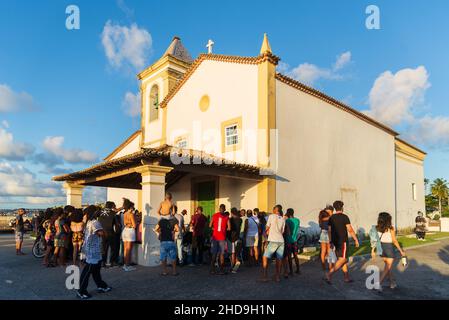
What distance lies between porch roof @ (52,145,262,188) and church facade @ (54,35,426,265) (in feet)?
0.13

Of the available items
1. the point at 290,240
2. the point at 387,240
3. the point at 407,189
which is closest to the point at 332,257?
the point at 290,240

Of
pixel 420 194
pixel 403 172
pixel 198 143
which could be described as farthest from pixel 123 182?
pixel 420 194

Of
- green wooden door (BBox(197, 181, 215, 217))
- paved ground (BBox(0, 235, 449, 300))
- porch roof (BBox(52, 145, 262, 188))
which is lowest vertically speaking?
paved ground (BBox(0, 235, 449, 300))

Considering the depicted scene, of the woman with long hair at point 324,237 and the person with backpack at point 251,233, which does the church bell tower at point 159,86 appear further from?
the woman with long hair at point 324,237

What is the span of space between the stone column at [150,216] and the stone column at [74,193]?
7.15 metres

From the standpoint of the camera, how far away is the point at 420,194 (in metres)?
26.0

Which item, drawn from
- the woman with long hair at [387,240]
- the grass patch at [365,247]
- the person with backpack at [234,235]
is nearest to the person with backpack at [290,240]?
the person with backpack at [234,235]

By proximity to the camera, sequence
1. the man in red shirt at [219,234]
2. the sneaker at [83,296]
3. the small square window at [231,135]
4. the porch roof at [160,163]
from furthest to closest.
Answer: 1. the small square window at [231,135]
2. the porch roof at [160,163]
3. the man in red shirt at [219,234]
4. the sneaker at [83,296]

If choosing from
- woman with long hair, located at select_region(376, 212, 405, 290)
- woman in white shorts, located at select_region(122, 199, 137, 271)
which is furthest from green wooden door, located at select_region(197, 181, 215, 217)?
woman with long hair, located at select_region(376, 212, 405, 290)

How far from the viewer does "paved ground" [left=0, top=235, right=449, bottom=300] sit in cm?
658

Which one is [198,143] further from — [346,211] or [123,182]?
[346,211]

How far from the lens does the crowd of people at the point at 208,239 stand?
700cm

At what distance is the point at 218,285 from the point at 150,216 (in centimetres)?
324

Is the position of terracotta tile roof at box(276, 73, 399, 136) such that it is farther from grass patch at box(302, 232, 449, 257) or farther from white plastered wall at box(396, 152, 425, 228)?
grass patch at box(302, 232, 449, 257)
